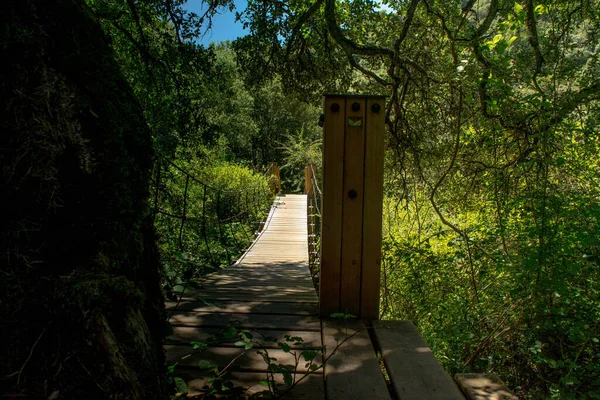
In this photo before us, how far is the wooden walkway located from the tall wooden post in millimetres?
438

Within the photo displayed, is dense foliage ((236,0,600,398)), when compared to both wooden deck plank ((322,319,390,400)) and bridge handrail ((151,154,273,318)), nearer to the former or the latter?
wooden deck plank ((322,319,390,400))

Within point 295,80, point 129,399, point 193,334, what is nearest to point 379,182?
point 193,334

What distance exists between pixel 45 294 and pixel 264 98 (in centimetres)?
2405

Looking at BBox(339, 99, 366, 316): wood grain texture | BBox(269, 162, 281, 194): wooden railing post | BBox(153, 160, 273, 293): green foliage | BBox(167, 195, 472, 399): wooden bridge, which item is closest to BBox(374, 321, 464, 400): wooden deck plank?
BBox(167, 195, 472, 399): wooden bridge

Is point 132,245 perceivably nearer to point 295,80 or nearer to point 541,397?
point 541,397

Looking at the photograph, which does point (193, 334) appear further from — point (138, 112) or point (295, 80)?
point (295, 80)

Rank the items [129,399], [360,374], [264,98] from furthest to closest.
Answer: [264,98] → [360,374] → [129,399]

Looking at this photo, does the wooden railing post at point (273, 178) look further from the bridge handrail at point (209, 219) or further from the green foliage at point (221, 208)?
the bridge handrail at point (209, 219)

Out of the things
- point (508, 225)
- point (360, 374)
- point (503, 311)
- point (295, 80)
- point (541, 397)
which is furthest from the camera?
point (295, 80)

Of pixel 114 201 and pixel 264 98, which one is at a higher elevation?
pixel 264 98

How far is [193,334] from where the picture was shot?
211 cm

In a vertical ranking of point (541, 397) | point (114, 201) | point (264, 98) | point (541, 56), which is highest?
point (264, 98)

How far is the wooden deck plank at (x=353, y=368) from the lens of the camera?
1521mm

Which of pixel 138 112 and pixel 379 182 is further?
pixel 379 182
